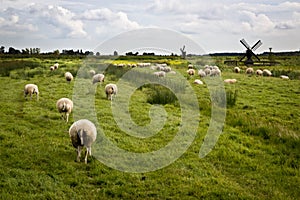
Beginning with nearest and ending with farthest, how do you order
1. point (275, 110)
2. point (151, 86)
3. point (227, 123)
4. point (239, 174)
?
point (239, 174), point (227, 123), point (275, 110), point (151, 86)

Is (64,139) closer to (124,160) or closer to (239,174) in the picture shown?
(124,160)

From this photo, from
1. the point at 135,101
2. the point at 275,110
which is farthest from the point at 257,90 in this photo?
the point at 135,101

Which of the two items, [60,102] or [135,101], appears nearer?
[60,102]

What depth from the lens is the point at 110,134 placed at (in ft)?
34.0

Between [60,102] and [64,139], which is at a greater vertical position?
[60,102]

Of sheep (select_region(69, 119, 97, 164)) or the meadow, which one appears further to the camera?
sheep (select_region(69, 119, 97, 164))

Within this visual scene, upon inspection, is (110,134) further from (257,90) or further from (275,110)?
(257,90)

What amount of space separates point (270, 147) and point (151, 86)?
12.1m

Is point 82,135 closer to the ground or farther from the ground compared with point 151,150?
farther from the ground

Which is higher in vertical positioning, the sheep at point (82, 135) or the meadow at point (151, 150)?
the sheep at point (82, 135)

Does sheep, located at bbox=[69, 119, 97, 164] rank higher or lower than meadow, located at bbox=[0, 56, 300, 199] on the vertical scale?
higher

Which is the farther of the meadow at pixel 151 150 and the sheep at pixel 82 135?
the sheep at pixel 82 135

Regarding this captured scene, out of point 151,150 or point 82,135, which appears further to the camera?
point 151,150

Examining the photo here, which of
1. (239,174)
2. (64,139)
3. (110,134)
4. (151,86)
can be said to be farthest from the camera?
(151,86)
